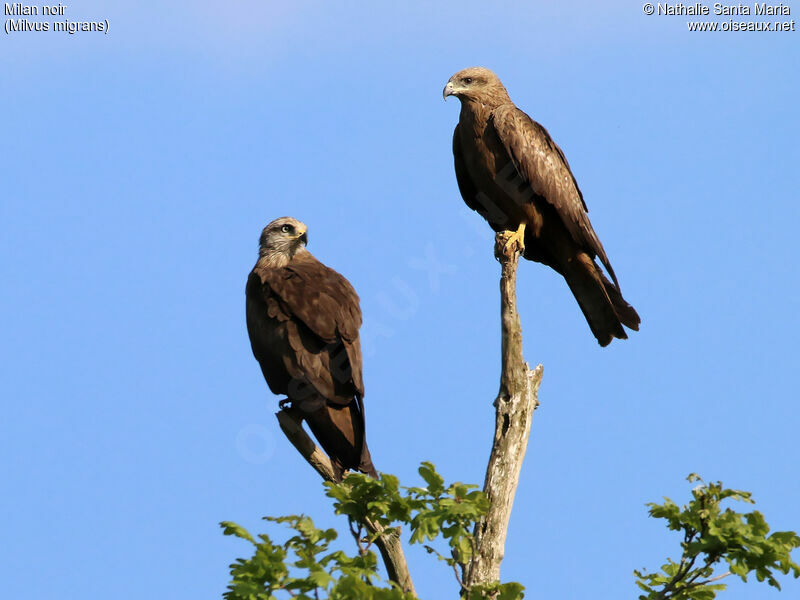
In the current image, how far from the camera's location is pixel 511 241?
7438 millimetres

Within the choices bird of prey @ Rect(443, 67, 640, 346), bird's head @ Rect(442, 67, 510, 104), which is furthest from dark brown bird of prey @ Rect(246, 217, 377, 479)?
bird's head @ Rect(442, 67, 510, 104)

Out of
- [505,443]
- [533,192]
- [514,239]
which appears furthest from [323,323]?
[533,192]

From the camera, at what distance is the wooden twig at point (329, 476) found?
19.8ft

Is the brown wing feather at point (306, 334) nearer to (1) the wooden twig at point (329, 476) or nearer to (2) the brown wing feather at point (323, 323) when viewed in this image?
(2) the brown wing feather at point (323, 323)

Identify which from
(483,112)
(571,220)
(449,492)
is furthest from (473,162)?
(449,492)

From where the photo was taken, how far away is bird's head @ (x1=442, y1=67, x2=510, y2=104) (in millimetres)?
8531

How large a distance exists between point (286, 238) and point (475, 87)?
2.32 metres

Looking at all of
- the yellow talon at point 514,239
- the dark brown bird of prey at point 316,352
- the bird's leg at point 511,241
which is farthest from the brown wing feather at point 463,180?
the dark brown bird of prey at point 316,352

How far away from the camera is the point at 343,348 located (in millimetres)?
6859

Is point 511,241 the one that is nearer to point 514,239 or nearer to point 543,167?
point 514,239

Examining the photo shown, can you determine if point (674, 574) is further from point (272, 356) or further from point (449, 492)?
point (272, 356)

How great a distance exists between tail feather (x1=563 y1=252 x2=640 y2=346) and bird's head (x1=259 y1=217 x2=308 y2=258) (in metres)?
2.48

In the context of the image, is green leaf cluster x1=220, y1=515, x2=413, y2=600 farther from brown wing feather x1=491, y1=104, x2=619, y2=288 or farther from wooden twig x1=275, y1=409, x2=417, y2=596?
brown wing feather x1=491, y1=104, x2=619, y2=288

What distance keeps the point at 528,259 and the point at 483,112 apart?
148cm
